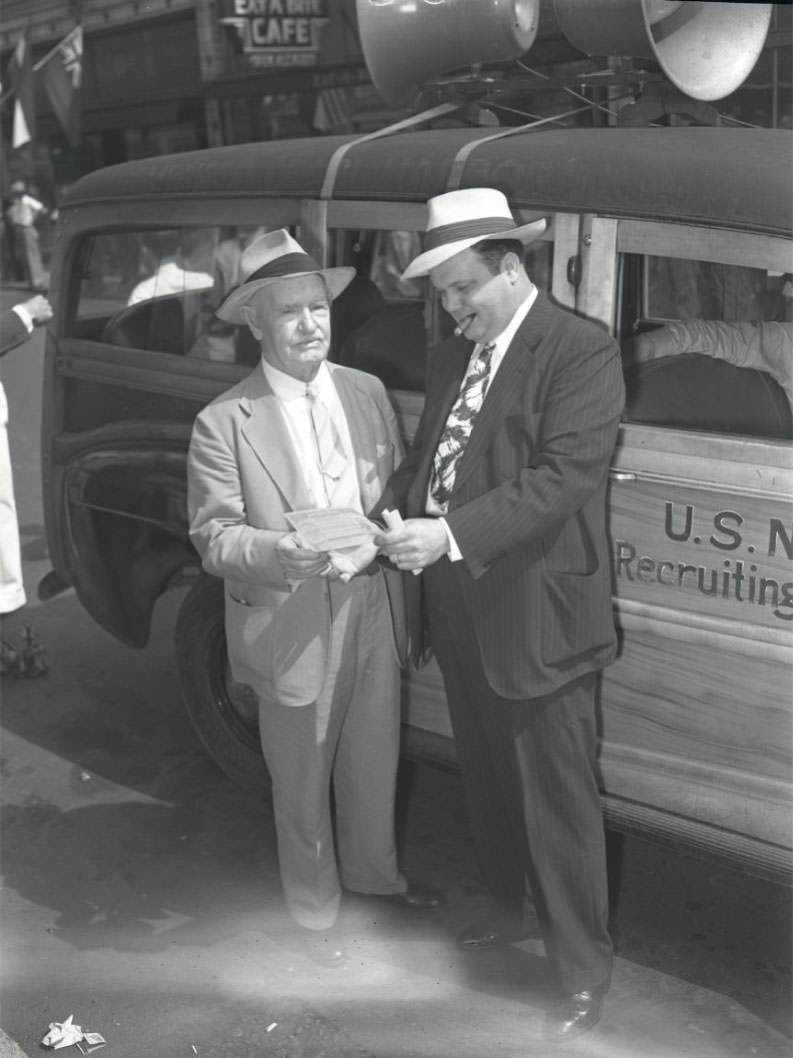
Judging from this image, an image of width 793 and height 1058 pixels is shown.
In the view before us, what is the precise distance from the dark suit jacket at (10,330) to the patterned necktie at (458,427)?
2.48 m

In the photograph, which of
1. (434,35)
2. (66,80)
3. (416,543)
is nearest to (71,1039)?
(416,543)

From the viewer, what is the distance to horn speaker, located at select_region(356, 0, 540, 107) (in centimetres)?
385

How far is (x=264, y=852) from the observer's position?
14.7ft

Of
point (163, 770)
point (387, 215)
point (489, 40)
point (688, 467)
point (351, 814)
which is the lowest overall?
point (163, 770)

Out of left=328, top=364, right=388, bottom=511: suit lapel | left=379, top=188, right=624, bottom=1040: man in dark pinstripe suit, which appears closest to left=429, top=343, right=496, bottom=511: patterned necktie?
left=379, top=188, right=624, bottom=1040: man in dark pinstripe suit

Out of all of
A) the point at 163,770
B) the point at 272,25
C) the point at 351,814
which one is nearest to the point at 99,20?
the point at 272,25

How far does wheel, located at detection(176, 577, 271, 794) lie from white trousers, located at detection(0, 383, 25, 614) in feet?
2.38

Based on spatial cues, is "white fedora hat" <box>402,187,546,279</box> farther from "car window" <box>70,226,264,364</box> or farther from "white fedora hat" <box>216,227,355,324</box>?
"car window" <box>70,226,264,364</box>

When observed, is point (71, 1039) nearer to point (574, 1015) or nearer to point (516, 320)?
point (574, 1015)

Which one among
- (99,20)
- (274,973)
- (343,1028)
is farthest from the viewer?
(99,20)

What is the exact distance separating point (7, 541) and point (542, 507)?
8.63ft

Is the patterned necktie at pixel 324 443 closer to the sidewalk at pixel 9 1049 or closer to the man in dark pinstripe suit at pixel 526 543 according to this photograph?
the man in dark pinstripe suit at pixel 526 543

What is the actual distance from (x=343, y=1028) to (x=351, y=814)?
2.23 feet

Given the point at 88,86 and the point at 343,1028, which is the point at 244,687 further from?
the point at 88,86
